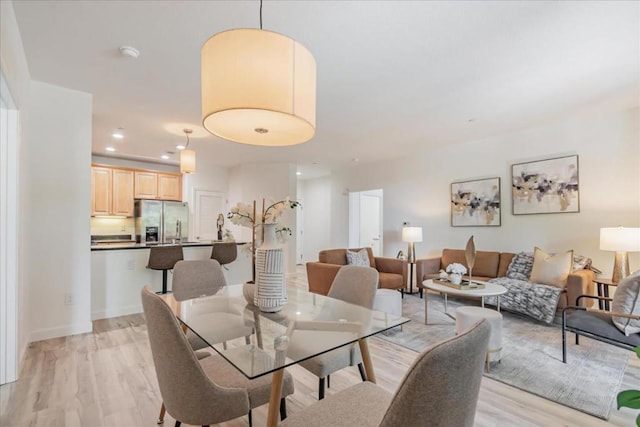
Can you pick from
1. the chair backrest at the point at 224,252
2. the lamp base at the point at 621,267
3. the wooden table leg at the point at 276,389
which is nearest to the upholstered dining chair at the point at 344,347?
the wooden table leg at the point at 276,389

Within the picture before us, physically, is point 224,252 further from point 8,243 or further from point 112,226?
point 112,226

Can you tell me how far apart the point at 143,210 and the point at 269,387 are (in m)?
5.88

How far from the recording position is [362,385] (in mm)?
1355

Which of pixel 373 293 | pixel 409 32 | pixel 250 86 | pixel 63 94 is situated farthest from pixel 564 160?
pixel 63 94

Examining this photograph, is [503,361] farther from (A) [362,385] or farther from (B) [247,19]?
(B) [247,19]

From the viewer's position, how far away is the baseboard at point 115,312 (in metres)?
3.76

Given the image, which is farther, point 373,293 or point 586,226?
point 586,226

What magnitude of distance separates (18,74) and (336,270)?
11.5ft

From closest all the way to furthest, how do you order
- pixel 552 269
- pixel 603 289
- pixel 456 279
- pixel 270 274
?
pixel 270 274, pixel 456 279, pixel 603 289, pixel 552 269

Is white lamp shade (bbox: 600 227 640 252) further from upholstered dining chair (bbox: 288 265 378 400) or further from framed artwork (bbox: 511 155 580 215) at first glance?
upholstered dining chair (bbox: 288 265 378 400)

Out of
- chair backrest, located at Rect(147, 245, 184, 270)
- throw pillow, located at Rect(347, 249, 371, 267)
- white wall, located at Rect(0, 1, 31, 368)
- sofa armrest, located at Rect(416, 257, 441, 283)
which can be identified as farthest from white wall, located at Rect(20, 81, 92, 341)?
sofa armrest, located at Rect(416, 257, 441, 283)

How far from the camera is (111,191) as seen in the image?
6246 mm

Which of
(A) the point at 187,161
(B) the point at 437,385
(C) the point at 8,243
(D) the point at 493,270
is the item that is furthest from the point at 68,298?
(D) the point at 493,270

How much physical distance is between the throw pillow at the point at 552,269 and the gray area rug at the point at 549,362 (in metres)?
0.50
